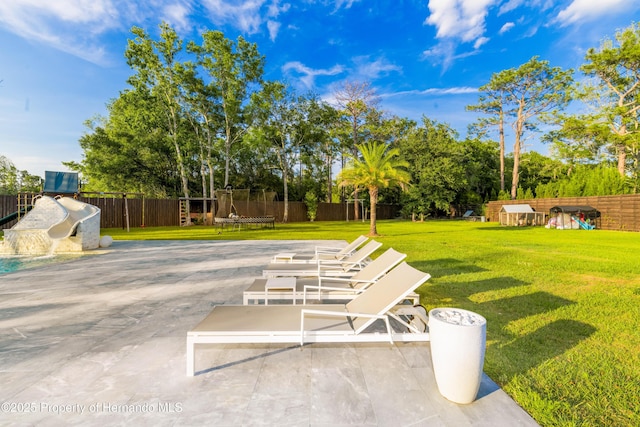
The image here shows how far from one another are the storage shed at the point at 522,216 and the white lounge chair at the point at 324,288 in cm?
2963

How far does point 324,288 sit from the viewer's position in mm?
4133

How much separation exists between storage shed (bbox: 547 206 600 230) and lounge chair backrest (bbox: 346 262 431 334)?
91.3ft

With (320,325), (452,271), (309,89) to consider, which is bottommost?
(452,271)

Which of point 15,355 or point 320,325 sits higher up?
point 320,325

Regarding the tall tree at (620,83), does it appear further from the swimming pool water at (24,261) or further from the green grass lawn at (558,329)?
the swimming pool water at (24,261)

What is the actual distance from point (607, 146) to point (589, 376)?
132ft

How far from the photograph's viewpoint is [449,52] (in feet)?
100

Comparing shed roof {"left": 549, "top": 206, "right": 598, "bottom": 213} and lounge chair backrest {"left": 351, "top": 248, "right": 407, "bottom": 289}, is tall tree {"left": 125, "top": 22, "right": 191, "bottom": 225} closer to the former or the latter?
lounge chair backrest {"left": 351, "top": 248, "right": 407, "bottom": 289}

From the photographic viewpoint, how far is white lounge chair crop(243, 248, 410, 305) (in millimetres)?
4008

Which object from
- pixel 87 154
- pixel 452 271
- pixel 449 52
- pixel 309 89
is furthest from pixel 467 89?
pixel 87 154

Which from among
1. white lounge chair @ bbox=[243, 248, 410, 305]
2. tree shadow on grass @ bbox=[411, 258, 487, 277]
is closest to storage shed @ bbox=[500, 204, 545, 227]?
tree shadow on grass @ bbox=[411, 258, 487, 277]

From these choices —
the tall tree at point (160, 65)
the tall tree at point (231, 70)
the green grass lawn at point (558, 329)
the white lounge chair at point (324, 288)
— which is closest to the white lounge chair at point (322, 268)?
the white lounge chair at point (324, 288)

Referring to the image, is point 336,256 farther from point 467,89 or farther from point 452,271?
point 467,89

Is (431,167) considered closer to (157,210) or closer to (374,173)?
(374,173)
